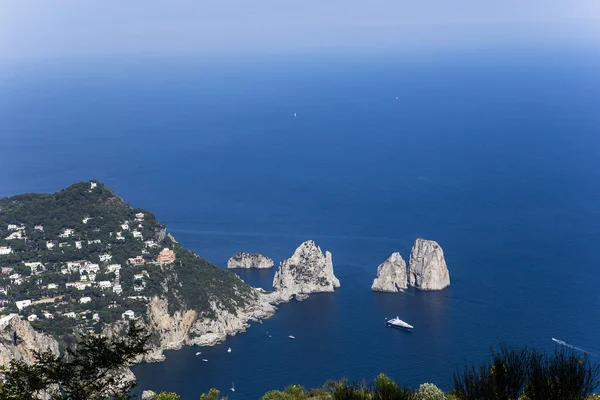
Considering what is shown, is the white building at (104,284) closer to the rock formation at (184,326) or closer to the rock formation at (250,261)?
the rock formation at (184,326)

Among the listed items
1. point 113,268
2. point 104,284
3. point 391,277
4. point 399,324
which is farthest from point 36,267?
point 391,277

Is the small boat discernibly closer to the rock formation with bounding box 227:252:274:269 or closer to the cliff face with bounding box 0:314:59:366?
the rock formation with bounding box 227:252:274:269

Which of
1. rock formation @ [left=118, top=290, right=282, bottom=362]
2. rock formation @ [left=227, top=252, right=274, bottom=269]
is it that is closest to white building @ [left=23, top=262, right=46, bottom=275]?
rock formation @ [left=118, top=290, right=282, bottom=362]

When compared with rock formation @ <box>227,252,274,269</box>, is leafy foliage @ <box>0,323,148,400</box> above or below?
below

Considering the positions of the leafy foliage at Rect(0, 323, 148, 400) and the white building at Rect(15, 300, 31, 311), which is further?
the white building at Rect(15, 300, 31, 311)

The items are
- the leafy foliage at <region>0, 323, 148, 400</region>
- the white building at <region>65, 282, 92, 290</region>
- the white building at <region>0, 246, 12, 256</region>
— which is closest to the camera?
the leafy foliage at <region>0, 323, 148, 400</region>

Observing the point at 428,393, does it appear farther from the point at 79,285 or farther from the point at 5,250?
the point at 5,250
